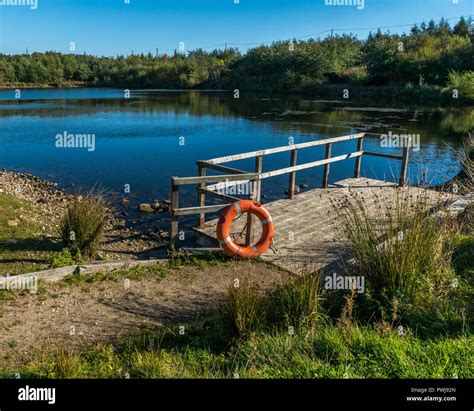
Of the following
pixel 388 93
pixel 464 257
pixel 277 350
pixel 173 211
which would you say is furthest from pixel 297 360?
pixel 388 93

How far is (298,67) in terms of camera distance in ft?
183

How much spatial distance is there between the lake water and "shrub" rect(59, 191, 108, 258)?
3338mm

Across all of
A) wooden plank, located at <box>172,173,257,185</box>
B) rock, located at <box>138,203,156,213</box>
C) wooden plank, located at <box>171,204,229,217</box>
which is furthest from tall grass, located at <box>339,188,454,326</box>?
rock, located at <box>138,203,156,213</box>

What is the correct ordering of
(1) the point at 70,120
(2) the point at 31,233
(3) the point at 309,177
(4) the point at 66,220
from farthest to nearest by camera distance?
(1) the point at 70,120, (3) the point at 309,177, (2) the point at 31,233, (4) the point at 66,220

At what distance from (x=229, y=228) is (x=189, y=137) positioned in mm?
17078

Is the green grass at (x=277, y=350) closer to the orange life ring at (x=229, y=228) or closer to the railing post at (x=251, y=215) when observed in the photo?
the orange life ring at (x=229, y=228)

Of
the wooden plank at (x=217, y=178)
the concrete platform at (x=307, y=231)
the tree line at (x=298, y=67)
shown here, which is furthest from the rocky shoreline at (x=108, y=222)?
the tree line at (x=298, y=67)

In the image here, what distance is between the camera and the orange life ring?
6.47 metres

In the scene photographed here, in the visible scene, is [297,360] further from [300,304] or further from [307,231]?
[307,231]

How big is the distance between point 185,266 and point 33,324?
2.20m

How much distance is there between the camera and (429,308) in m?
4.34

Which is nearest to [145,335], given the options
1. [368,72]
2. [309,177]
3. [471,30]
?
[309,177]

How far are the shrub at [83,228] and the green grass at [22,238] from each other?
16.3 inches
